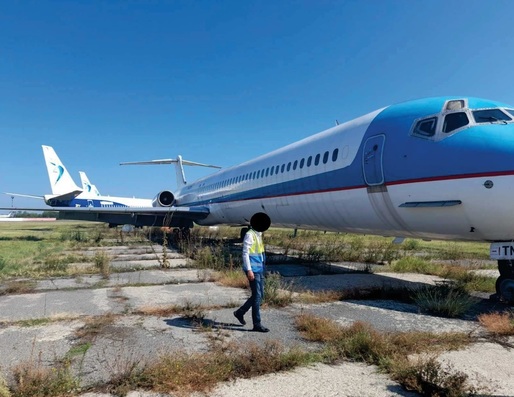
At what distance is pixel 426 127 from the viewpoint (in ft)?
21.3

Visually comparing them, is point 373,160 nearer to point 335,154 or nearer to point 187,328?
point 335,154

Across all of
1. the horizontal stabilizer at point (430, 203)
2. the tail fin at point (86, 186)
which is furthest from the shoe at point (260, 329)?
the tail fin at point (86, 186)

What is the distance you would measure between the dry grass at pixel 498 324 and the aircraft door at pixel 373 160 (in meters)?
2.85

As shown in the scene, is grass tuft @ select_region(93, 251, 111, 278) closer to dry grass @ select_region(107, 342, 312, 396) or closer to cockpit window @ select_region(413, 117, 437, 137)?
dry grass @ select_region(107, 342, 312, 396)

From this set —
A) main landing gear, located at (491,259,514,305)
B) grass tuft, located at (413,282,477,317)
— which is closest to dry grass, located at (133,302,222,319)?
grass tuft, located at (413,282,477,317)

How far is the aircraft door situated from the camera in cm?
703

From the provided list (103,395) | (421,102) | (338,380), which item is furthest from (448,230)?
(103,395)

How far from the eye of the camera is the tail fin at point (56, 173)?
28592 millimetres

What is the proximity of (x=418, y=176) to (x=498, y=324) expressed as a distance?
2.53m

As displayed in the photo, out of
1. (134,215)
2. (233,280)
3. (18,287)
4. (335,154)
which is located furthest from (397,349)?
(134,215)

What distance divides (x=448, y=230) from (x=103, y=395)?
17.7 ft

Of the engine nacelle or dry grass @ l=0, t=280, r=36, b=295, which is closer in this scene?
dry grass @ l=0, t=280, r=36, b=295

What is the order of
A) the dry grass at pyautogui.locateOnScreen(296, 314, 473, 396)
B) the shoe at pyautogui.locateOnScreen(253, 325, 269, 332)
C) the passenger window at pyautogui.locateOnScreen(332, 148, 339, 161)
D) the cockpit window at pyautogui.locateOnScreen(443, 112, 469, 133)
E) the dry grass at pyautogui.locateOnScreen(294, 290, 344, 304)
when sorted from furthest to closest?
the passenger window at pyautogui.locateOnScreen(332, 148, 339, 161)
the dry grass at pyautogui.locateOnScreen(294, 290, 344, 304)
the cockpit window at pyautogui.locateOnScreen(443, 112, 469, 133)
the shoe at pyautogui.locateOnScreen(253, 325, 269, 332)
the dry grass at pyautogui.locateOnScreen(296, 314, 473, 396)

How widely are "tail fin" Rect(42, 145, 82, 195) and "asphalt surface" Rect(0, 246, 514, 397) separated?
23.3 meters
